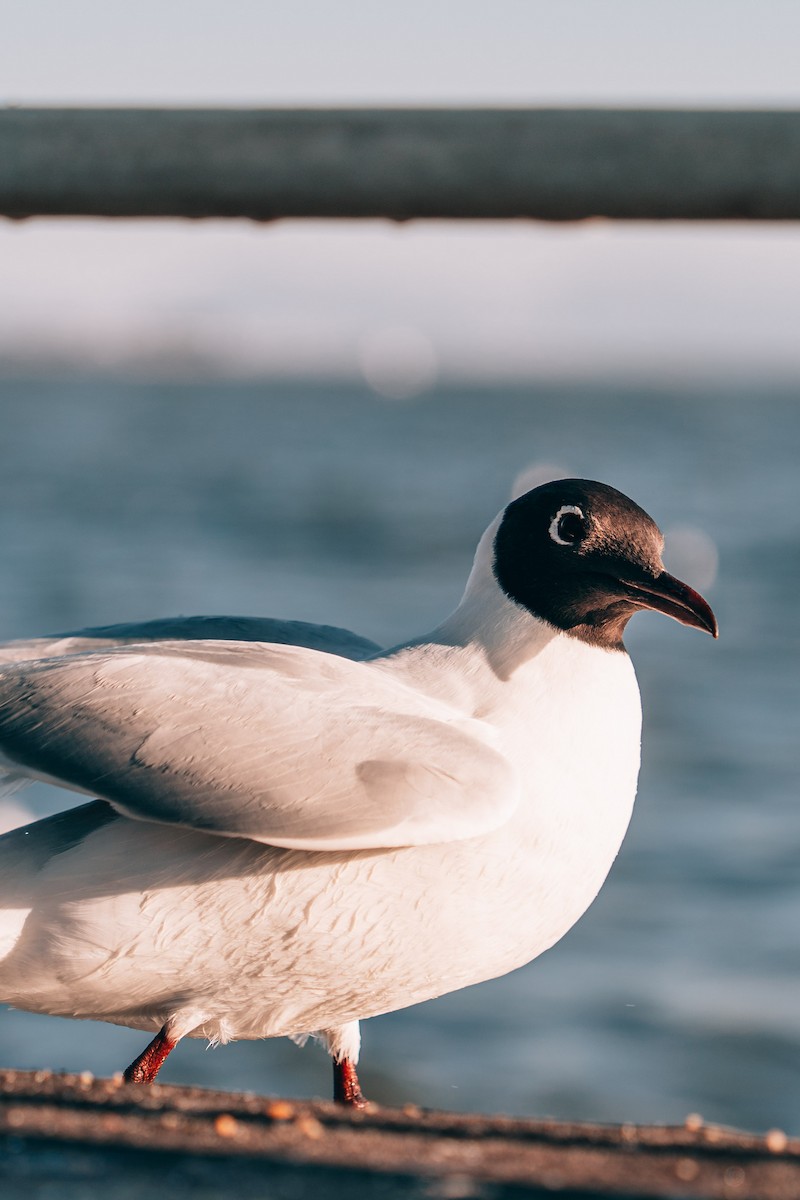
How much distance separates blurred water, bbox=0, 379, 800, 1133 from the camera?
8133mm

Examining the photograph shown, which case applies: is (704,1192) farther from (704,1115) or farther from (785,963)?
(785,963)

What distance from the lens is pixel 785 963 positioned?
899cm

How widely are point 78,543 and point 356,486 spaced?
41.0ft

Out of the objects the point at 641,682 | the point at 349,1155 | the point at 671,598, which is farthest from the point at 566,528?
the point at 641,682

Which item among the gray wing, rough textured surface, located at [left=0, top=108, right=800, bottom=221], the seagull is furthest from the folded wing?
rough textured surface, located at [left=0, top=108, right=800, bottom=221]

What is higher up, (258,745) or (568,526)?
(568,526)

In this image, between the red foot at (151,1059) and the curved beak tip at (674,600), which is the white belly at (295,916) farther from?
the curved beak tip at (674,600)

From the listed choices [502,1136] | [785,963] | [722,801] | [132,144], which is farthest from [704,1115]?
[132,144]

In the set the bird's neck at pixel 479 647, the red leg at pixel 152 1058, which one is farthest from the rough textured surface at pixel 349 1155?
the bird's neck at pixel 479 647

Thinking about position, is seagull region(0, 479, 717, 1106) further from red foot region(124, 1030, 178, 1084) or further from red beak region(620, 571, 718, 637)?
red beak region(620, 571, 718, 637)

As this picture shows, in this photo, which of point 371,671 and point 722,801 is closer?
point 371,671

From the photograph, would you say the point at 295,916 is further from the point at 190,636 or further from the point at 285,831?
the point at 190,636

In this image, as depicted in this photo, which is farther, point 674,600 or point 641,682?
point 641,682

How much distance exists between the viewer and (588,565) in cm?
289
